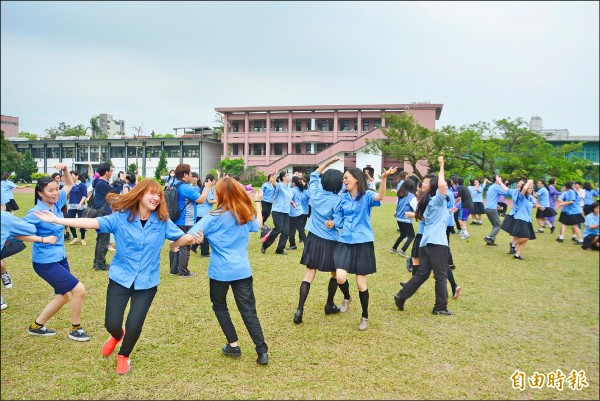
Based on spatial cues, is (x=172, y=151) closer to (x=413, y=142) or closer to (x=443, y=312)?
(x=413, y=142)

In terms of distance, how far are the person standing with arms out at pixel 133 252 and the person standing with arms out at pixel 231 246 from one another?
24cm

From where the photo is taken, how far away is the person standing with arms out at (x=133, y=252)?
349 cm

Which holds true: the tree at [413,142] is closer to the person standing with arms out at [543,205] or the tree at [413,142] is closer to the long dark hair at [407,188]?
the person standing with arms out at [543,205]

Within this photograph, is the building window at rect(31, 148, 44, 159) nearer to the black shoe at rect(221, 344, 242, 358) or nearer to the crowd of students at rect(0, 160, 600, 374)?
the crowd of students at rect(0, 160, 600, 374)

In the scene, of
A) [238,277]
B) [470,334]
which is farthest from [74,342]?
[470,334]

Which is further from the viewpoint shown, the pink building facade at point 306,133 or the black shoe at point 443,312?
the pink building facade at point 306,133

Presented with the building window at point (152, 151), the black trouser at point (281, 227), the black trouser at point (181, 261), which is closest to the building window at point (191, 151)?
the building window at point (152, 151)

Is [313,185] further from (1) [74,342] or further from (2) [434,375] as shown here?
(1) [74,342]

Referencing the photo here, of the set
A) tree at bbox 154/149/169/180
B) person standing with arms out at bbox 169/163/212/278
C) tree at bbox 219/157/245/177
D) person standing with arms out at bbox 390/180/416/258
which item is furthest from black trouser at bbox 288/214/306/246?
tree at bbox 154/149/169/180

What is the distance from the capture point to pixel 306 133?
43.6 meters

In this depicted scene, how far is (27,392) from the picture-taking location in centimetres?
322

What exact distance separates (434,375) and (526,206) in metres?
7.02

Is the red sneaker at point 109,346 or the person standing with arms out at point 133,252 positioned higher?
the person standing with arms out at point 133,252

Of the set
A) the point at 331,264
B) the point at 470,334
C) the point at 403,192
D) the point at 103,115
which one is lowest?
the point at 470,334
